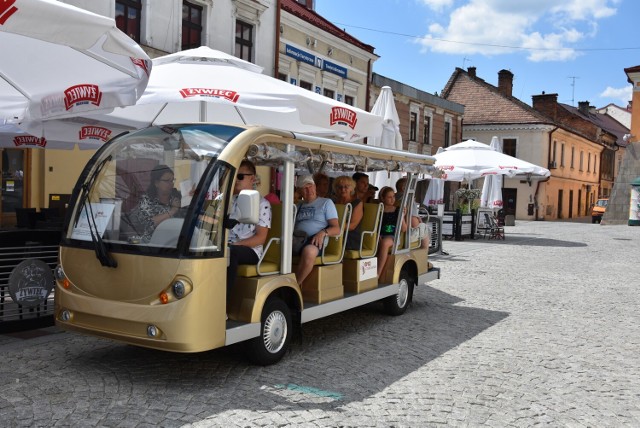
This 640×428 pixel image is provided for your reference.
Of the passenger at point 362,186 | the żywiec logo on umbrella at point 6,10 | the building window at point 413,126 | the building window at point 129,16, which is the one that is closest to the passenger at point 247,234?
the żywiec logo on umbrella at point 6,10

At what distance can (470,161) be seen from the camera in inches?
768

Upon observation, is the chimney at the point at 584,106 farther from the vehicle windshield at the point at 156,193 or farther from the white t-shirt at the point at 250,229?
the vehicle windshield at the point at 156,193

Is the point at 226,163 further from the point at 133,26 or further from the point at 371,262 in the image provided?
the point at 133,26

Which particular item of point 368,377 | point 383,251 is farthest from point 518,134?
point 368,377

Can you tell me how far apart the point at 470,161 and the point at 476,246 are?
2.72 meters

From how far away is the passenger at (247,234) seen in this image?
541 cm

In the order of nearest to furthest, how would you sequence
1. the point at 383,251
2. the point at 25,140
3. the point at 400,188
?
the point at 383,251 → the point at 400,188 → the point at 25,140

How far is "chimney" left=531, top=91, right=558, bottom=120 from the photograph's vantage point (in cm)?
5381

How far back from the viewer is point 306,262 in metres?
6.34

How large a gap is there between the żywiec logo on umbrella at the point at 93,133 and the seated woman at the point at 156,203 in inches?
193

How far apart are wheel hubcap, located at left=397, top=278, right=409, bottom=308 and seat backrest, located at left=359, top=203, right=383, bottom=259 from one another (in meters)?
0.76

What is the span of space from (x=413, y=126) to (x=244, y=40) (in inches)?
614

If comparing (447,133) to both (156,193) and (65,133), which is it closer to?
(65,133)

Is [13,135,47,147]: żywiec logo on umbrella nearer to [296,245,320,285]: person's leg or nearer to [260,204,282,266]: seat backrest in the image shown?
[260,204,282,266]: seat backrest
